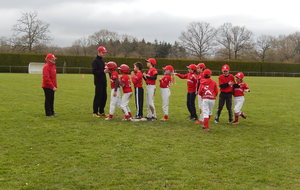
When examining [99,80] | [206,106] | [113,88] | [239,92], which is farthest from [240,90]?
[99,80]

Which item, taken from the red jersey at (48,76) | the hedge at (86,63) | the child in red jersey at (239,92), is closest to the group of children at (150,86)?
the child in red jersey at (239,92)

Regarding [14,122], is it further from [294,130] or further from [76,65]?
[76,65]

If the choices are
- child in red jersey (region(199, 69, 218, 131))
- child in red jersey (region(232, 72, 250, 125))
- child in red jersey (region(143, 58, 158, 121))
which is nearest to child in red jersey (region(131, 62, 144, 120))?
child in red jersey (region(143, 58, 158, 121))

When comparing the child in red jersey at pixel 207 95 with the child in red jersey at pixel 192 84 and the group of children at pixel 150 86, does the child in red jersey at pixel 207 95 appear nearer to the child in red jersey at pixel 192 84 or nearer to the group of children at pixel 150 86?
the group of children at pixel 150 86

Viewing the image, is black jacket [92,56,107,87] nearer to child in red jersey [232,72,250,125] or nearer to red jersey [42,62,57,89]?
red jersey [42,62,57,89]

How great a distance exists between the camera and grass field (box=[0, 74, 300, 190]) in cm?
530

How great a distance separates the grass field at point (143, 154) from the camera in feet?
17.4

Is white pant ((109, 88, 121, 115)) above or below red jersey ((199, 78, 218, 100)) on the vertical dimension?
below

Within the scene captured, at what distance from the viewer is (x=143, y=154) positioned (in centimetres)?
678

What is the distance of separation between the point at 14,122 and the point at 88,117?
2.33m

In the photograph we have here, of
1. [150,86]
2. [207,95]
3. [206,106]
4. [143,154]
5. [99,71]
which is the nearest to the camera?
[143,154]

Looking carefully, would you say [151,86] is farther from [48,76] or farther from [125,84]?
[48,76]

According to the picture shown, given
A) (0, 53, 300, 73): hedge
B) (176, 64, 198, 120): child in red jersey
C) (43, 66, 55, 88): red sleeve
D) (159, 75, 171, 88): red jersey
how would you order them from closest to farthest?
(43, 66, 55, 88): red sleeve
(159, 75, 171, 88): red jersey
(176, 64, 198, 120): child in red jersey
(0, 53, 300, 73): hedge

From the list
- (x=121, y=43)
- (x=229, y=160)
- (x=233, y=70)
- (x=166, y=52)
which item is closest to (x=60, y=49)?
(x=121, y=43)
